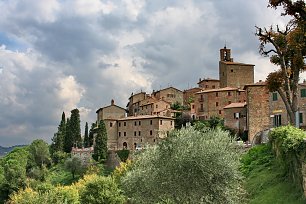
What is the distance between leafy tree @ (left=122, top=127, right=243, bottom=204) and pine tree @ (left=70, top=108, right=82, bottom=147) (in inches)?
2937

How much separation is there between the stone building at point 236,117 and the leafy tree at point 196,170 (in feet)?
169

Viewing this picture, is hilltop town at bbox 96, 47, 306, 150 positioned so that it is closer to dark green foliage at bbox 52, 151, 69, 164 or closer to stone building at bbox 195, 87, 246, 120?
stone building at bbox 195, 87, 246, 120

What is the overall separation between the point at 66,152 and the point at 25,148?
1726 cm

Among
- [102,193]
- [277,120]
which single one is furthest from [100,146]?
[102,193]

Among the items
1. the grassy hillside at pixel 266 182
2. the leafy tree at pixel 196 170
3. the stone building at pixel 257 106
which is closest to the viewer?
the grassy hillside at pixel 266 182

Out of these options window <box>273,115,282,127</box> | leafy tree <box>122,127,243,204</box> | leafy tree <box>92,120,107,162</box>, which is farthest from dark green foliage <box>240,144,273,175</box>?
leafy tree <box>92,120,107,162</box>

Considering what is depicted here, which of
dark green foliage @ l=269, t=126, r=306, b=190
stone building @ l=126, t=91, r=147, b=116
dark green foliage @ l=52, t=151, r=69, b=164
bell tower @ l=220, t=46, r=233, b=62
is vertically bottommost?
dark green foliage @ l=52, t=151, r=69, b=164

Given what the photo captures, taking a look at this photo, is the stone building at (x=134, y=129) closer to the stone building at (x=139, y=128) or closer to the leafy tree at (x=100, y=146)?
the stone building at (x=139, y=128)

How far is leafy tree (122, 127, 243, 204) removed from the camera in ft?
93.4

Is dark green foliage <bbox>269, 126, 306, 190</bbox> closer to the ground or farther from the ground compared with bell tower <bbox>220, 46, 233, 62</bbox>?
closer to the ground

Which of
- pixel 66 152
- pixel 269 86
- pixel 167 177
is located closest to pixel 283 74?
pixel 269 86

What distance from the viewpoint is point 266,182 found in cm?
2881

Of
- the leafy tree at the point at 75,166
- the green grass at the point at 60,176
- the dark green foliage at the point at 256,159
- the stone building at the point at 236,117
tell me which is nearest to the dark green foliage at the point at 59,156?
the green grass at the point at 60,176

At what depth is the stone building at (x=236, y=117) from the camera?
81.8 metres
